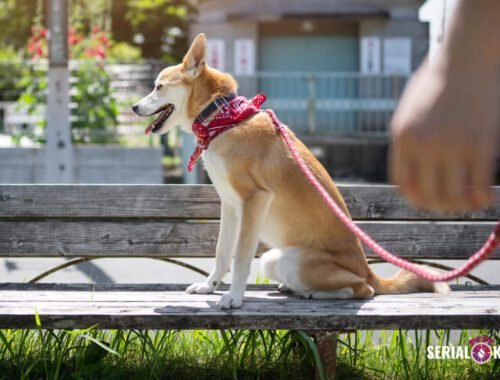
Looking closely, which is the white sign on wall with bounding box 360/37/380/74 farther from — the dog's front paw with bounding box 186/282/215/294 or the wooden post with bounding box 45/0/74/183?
the dog's front paw with bounding box 186/282/215/294

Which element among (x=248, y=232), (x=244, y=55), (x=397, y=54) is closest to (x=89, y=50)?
(x=244, y=55)

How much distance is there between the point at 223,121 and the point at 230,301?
0.83m

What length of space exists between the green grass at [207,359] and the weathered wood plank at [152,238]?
49 centimetres

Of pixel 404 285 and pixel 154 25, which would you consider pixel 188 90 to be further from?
pixel 154 25

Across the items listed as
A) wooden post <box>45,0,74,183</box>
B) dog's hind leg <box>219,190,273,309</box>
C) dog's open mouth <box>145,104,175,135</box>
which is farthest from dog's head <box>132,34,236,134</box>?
wooden post <box>45,0,74,183</box>

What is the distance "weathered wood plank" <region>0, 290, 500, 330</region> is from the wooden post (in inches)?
226

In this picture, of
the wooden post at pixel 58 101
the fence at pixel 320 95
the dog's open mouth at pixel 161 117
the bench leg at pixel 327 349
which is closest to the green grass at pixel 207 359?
the bench leg at pixel 327 349

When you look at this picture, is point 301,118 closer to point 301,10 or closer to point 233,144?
point 301,10

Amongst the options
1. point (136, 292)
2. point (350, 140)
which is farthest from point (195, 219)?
point (350, 140)

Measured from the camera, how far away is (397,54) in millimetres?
16344

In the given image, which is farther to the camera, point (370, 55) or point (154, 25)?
point (154, 25)

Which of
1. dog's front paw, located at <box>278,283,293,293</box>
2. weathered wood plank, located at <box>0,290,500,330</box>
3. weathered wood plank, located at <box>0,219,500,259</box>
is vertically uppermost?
weathered wood plank, located at <box>0,219,500,259</box>

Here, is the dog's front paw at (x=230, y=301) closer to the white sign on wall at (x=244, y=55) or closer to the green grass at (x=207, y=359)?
the green grass at (x=207, y=359)

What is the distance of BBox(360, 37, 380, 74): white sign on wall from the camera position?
16219 mm
